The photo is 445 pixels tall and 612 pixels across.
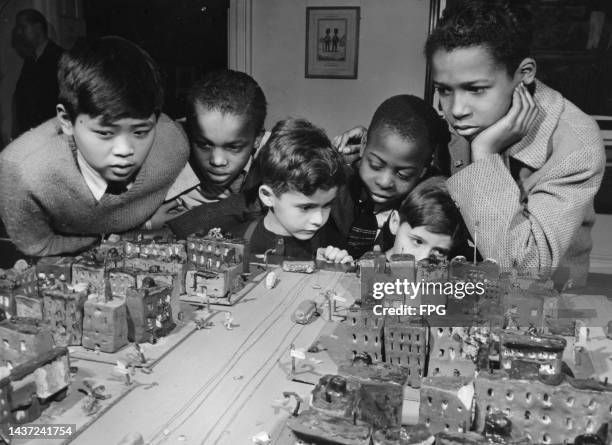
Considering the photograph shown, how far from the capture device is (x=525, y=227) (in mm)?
1733

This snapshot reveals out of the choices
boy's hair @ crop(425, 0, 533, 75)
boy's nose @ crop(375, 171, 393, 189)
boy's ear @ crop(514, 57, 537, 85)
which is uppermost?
boy's hair @ crop(425, 0, 533, 75)

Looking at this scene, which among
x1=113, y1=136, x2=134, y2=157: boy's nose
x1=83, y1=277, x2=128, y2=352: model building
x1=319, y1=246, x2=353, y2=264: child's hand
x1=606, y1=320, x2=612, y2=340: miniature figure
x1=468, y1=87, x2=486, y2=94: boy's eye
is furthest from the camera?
x1=319, y1=246, x2=353, y2=264: child's hand

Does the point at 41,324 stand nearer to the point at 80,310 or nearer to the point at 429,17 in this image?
the point at 80,310

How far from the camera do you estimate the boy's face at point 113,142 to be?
5.91 feet

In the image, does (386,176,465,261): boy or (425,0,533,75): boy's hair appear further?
(386,176,465,261): boy

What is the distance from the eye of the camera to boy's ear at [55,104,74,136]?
5.97 ft

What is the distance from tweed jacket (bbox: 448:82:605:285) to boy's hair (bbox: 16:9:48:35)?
1358 millimetres

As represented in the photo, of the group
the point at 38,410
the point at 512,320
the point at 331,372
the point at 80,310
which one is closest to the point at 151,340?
the point at 80,310

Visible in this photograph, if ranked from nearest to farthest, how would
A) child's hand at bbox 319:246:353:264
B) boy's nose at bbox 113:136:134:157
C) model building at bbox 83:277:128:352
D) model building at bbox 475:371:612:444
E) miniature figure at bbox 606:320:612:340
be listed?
model building at bbox 475:371:612:444 → model building at bbox 83:277:128:352 → miniature figure at bbox 606:320:612:340 → boy's nose at bbox 113:136:134:157 → child's hand at bbox 319:246:353:264

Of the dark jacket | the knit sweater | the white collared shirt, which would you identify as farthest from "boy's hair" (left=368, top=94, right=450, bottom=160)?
the dark jacket

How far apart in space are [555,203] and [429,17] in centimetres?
69

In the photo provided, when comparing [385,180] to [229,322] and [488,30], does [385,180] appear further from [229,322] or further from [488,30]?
[229,322]

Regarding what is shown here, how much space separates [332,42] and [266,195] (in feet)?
1.78

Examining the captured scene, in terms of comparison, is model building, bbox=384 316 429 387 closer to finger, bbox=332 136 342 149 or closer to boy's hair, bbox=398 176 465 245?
boy's hair, bbox=398 176 465 245
